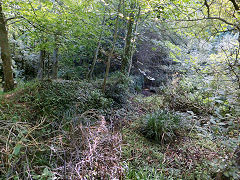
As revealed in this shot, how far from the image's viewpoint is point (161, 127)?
3922mm

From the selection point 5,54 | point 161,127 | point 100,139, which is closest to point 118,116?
point 161,127

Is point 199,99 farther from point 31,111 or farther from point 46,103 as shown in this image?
point 31,111

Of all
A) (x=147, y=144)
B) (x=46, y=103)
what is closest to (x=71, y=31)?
(x=46, y=103)

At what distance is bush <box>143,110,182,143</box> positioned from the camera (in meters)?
3.86

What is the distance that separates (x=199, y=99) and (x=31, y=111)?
213 inches

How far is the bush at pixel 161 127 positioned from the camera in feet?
12.7

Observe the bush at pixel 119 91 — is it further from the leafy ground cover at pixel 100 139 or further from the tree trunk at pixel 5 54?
the tree trunk at pixel 5 54

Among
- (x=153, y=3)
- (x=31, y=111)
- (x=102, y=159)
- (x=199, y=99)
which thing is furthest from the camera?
(x=199, y=99)

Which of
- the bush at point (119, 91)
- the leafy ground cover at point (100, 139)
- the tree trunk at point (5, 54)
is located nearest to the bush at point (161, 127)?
the leafy ground cover at point (100, 139)

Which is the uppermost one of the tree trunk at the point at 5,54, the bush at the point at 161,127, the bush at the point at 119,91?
the tree trunk at the point at 5,54

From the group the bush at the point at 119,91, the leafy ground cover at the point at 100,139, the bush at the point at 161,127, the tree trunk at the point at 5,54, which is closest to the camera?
the leafy ground cover at the point at 100,139

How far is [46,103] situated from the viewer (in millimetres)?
4254

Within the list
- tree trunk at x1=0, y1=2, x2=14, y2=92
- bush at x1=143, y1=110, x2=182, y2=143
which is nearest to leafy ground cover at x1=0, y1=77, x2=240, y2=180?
bush at x1=143, y1=110, x2=182, y2=143

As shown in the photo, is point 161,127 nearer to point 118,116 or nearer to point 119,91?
point 118,116
